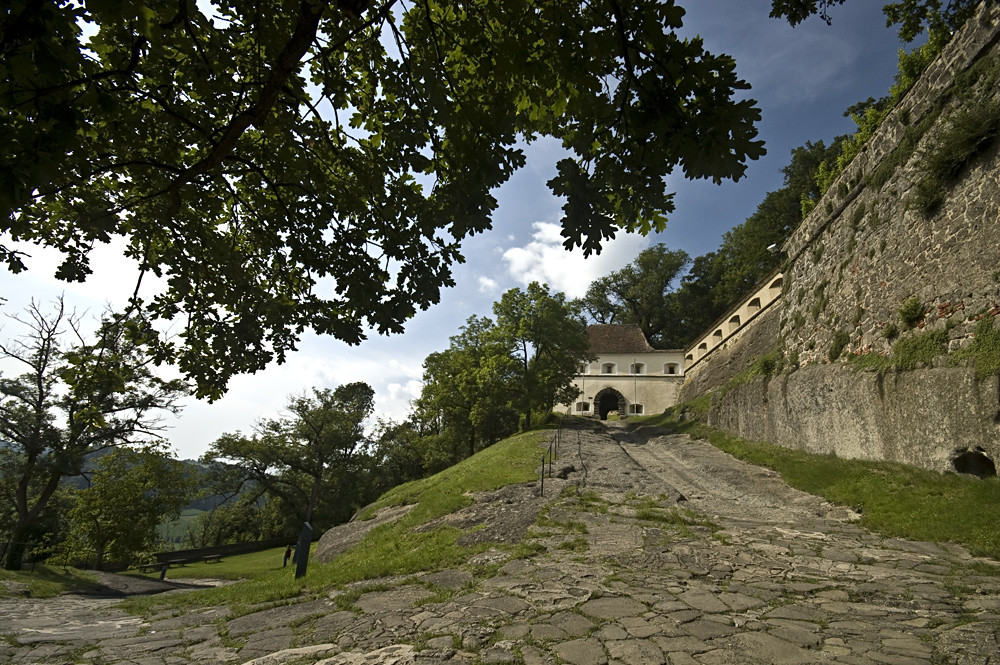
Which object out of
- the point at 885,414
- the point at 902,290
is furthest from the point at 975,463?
the point at 902,290

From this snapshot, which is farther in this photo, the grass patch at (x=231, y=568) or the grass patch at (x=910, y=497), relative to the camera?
the grass patch at (x=231, y=568)

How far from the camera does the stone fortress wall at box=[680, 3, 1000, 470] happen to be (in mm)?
9164

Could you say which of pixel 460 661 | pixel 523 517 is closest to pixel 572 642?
pixel 460 661

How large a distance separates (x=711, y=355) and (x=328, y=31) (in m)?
33.3

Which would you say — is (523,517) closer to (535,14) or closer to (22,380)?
(535,14)

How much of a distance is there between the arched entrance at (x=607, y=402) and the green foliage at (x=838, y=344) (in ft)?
96.7

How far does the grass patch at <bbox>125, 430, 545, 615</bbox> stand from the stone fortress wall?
8754 mm

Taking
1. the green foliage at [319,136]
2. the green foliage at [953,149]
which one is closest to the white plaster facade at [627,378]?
the green foliage at [953,149]

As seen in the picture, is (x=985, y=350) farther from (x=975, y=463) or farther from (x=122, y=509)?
(x=122, y=509)

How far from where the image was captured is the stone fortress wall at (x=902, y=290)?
30.1ft

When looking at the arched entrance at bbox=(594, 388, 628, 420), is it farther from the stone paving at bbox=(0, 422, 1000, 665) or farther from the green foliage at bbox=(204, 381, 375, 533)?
the stone paving at bbox=(0, 422, 1000, 665)

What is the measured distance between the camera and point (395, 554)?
8859 millimetres

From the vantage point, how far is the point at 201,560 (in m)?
30.0

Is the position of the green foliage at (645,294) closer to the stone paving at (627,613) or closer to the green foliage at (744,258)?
the green foliage at (744,258)
